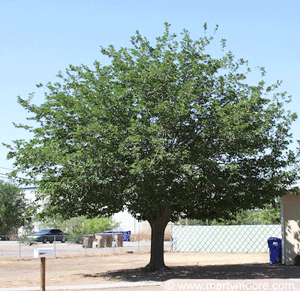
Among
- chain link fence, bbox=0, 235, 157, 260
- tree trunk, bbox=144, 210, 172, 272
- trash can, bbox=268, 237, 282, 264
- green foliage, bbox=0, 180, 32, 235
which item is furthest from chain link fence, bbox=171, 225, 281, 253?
green foliage, bbox=0, 180, 32, 235

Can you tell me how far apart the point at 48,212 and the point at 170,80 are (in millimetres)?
7083

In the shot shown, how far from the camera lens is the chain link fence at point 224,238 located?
117ft

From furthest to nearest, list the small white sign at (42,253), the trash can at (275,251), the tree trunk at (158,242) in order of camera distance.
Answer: the trash can at (275,251), the tree trunk at (158,242), the small white sign at (42,253)

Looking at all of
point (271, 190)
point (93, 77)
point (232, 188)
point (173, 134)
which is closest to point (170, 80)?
point (173, 134)

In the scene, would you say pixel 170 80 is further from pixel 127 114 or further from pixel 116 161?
pixel 116 161

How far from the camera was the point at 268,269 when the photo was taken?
21.8 m

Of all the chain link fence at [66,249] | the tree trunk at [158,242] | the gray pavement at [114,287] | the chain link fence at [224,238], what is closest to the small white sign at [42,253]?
the gray pavement at [114,287]

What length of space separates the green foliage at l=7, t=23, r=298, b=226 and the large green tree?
4cm

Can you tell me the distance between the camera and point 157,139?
16672mm

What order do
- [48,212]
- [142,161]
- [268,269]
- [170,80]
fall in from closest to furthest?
[142,161] < [170,80] < [48,212] < [268,269]

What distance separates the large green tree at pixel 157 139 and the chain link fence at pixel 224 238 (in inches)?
649

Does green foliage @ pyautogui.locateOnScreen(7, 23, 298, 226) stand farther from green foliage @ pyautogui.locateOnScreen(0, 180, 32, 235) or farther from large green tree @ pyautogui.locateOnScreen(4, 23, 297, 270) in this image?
green foliage @ pyautogui.locateOnScreen(0, 180, 32, 235)

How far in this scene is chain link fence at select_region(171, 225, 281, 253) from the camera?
3566 cm

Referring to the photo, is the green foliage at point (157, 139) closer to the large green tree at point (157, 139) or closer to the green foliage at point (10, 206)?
the large green tree at point (157, 139)
